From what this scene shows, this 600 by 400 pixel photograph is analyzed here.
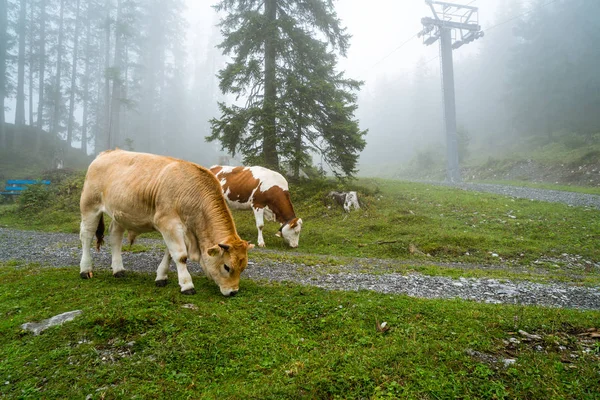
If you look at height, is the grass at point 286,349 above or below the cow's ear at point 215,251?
below

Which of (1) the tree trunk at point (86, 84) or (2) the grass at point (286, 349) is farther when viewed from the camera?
(1) the tree trunk at point (86, 84)

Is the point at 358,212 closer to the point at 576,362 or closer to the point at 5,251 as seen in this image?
the point at 576,362

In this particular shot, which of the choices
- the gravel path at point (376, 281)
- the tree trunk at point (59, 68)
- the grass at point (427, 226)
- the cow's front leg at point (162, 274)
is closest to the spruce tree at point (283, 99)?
the grass at point (427, 226)

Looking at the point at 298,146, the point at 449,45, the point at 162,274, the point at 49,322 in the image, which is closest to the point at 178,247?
the point at 162,274

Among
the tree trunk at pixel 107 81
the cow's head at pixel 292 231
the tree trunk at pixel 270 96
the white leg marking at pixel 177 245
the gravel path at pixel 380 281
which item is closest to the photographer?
the white leg marking at pixel 177 245

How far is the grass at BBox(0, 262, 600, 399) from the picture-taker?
253 centimetres

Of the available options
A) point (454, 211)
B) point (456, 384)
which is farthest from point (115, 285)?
point (454, 211)

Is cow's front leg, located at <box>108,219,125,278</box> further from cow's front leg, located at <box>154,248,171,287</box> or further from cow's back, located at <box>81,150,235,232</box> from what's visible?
cow's front leg, located at <box>154,248,171,287</box>

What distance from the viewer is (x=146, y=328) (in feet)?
10.9

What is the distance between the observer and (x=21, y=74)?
120 feet

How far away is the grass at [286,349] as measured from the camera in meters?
2.53

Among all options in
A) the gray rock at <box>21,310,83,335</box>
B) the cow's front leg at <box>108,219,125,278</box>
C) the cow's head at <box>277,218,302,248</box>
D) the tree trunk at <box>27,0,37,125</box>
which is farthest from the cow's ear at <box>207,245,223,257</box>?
the tree trunk at <box>27,0,37,125</box>

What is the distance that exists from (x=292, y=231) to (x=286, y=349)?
664cm

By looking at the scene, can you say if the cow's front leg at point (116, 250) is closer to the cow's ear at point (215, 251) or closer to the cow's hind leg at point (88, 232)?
the cow's hind leg at point (88, 232)
